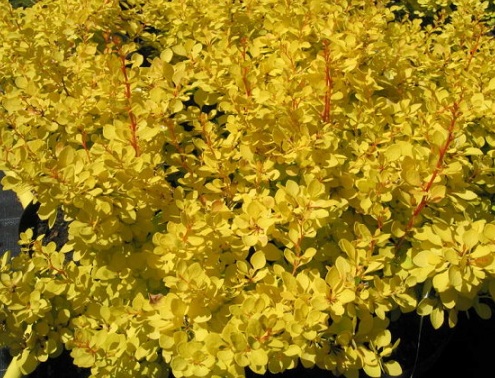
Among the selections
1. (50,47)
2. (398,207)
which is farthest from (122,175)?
(50,47)

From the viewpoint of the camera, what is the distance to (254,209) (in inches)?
59.9

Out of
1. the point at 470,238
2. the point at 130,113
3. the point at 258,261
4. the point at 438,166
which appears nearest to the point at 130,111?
the point at 130,113

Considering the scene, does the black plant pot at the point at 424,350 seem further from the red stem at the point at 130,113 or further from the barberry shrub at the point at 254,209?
the red stem at the point at 130,113

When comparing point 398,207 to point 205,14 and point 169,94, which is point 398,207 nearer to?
point 169,94

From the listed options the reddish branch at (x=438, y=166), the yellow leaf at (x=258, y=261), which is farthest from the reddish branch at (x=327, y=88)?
the yellow leaf at (x=258, y=261)

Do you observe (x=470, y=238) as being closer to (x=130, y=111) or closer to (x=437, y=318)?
(x=437, y=318)

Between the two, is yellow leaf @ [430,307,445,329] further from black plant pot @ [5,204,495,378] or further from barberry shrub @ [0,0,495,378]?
black plant pot @ [5,204,495,378]

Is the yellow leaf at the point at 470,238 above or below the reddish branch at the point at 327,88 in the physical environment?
below

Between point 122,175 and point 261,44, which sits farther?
point 261,44

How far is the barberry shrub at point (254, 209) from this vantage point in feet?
4.66

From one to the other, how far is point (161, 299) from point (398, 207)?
0.99 meters

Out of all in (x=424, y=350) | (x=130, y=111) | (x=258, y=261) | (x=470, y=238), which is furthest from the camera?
(x=424, y=350)

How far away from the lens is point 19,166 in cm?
152

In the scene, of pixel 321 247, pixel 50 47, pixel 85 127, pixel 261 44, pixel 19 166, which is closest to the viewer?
pixel 19 166
